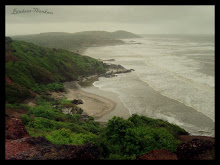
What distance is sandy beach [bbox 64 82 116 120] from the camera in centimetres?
2767

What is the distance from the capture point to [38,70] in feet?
138

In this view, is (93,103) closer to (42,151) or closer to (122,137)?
(122,137)

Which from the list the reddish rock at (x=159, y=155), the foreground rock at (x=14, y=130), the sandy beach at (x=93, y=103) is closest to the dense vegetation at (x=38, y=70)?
the sandy beach at (x=93, y=103)

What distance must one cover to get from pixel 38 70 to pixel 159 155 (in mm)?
36137

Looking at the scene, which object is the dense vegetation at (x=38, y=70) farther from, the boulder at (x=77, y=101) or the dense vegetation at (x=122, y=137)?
the dense vegetation at (x=122, y=137)

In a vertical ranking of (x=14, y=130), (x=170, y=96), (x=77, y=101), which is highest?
(x=170, y=96)

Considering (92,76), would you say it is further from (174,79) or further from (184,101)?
(184,101)

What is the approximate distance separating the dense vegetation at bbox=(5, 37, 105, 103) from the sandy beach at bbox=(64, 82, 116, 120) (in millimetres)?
3666

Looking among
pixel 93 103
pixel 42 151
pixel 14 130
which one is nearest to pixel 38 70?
pixel 93 103

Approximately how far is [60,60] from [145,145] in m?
43.1

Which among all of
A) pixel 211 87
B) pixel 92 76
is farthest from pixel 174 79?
pixel 92 76

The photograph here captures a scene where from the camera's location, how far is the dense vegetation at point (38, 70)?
32.4 metres

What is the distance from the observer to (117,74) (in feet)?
171

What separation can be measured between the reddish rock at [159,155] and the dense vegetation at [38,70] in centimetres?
2340
